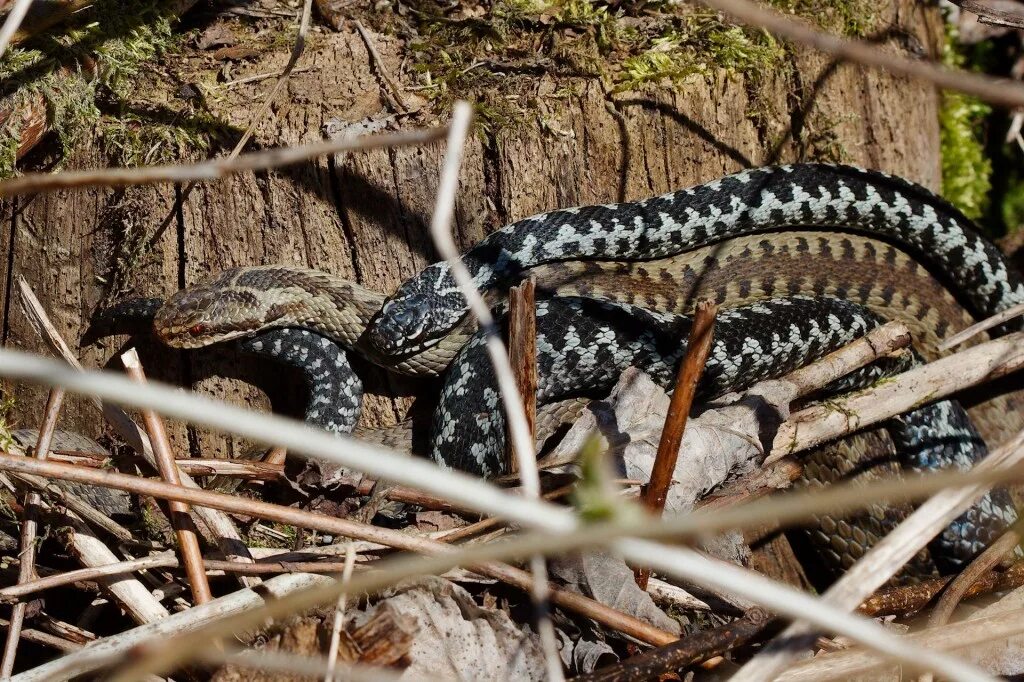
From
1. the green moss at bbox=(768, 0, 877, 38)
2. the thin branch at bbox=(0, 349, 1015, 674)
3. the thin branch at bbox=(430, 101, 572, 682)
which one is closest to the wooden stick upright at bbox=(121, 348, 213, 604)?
the thin branch at bbox=(430, 101, 572, 682)

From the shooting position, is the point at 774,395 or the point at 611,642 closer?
the point at 611,642

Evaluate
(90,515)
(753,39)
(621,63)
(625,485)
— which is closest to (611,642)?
(625,485)

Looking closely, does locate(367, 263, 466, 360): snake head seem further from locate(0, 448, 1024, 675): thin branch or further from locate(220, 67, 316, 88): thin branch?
locate(0, 448, 1024, 675): thin branch

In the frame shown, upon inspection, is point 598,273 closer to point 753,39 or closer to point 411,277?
point 411,277

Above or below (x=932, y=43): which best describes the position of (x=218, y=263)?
below

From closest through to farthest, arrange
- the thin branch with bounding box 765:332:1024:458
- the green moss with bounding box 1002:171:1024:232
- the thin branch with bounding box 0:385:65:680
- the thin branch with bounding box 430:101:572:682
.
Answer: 1. the thin branch with bounding box 430:101:572:682
2. the thin branch with bounding box 0:385:65:680
3. the thin branch with bounding box 765:332:1024:458
4. the green moss with bounding box 1002:171:1024:232

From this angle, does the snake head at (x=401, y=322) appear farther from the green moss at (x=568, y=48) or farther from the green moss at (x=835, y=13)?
the green moss at (x=835, y=13)
